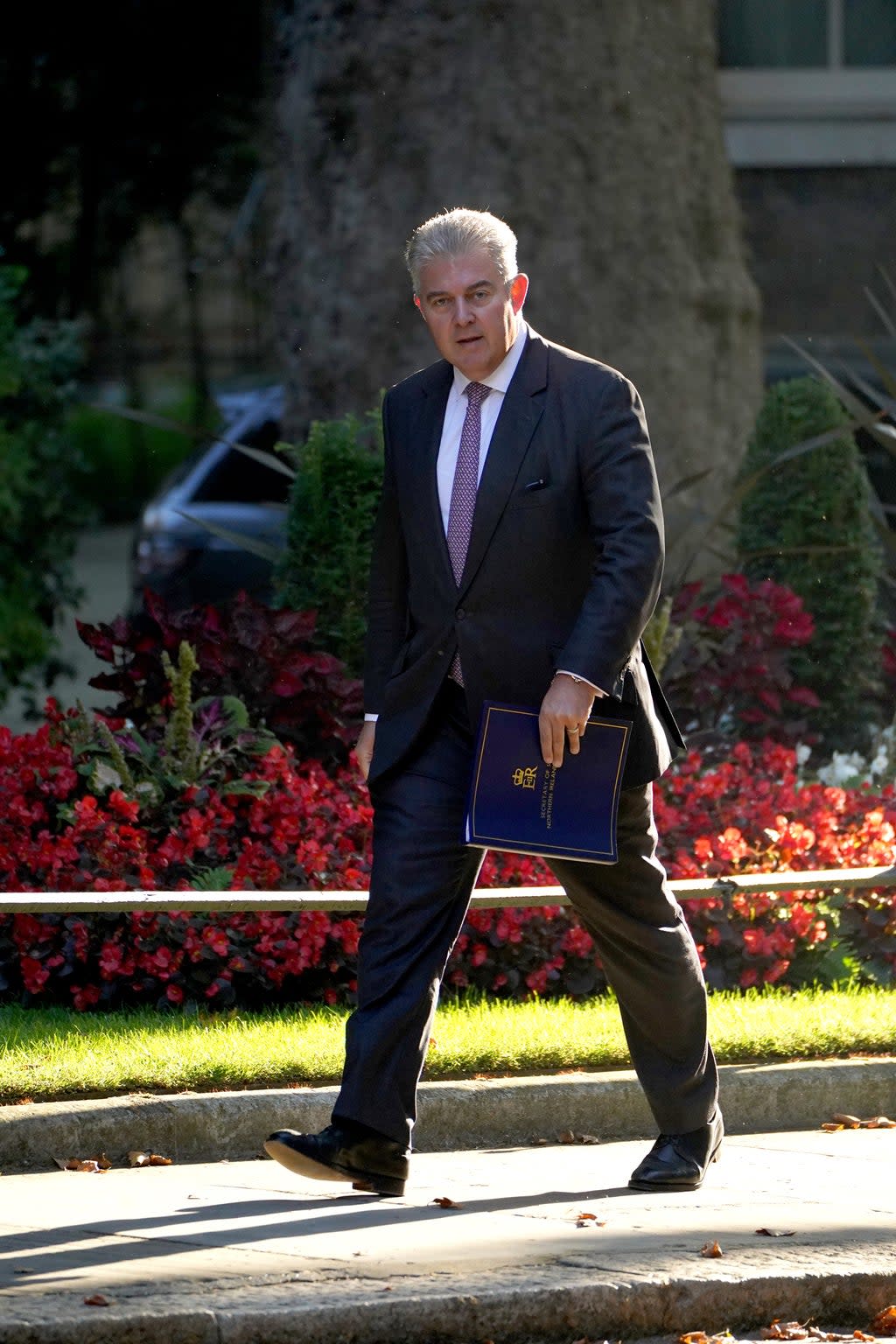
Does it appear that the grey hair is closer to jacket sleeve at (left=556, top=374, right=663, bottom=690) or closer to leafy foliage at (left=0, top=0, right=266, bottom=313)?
jacket sleeve at (left=556, top=374, right=663, bottom=690)

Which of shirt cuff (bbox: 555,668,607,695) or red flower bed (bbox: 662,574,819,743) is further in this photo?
red flower bed (bbox: 662,574,819,743)

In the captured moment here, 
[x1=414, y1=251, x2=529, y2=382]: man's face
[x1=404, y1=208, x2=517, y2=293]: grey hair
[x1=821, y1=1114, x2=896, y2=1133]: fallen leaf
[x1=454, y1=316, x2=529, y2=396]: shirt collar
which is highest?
[x1=404, y1=208, x2=517, y2=293]: grey hair

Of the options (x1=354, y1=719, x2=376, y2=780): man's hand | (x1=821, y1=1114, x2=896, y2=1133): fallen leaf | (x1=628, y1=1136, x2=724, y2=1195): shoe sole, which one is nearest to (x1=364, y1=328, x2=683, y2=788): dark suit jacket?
(x1=354, y1=719, x2=376, y2=780): man's hand

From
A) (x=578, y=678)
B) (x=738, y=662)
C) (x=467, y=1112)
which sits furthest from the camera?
(x=738, y=662)

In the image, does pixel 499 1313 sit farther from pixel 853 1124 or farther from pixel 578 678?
pixel 853 1124

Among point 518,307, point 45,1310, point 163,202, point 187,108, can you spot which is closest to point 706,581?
point 518,307

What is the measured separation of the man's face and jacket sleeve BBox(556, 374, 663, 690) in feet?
0.80

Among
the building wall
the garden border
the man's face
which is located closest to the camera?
the man's face

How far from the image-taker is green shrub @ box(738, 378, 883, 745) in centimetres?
874

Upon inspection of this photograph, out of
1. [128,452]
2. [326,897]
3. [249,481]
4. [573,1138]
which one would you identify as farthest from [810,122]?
[128,452]

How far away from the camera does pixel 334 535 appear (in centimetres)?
779

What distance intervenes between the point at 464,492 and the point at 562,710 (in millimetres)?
501

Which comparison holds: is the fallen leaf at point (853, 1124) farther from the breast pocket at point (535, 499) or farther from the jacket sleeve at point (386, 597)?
the breast pocket at point (535, 499)

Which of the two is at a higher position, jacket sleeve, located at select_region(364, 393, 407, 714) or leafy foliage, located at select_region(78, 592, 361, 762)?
jacket sleeve, located at select_region(364, 393, 407, 714)
